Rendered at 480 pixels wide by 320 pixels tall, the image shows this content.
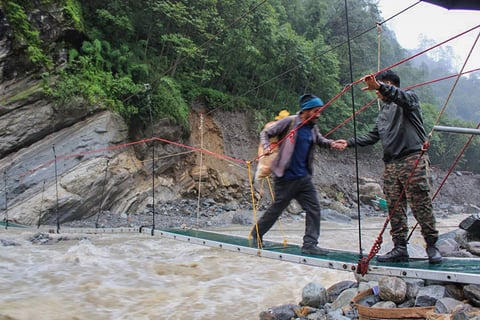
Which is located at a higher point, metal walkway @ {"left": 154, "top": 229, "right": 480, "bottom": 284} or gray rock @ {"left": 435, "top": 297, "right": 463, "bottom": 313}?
metal walkway @ {"left": 154, "top": 229, "right": 480, "bottom": 284}

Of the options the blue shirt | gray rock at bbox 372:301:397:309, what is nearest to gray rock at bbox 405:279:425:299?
gray rock at bbox 372:301:397:309

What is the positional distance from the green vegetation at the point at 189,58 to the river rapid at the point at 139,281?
275 centimetres

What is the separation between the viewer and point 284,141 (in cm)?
320

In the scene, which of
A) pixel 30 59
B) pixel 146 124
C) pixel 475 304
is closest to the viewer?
pixel 475 304

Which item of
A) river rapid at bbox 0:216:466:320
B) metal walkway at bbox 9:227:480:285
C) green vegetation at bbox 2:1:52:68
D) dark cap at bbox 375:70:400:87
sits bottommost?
river rapid at bbox 0:216:466:320

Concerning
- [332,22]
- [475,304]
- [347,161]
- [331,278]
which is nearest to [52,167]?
[331,278]

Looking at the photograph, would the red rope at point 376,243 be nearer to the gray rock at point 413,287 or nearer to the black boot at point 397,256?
the black boot at point 397,256

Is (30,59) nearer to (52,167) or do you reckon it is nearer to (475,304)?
(52,167)

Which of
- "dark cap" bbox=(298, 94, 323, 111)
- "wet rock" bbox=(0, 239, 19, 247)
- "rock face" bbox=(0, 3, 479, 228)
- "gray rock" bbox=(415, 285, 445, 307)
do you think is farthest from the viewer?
"rock face" bbox=(0, 3, 479, 228)

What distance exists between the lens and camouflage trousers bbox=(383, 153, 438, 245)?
2.58m

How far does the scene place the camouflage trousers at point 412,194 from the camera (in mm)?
2576

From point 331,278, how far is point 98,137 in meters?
7.03

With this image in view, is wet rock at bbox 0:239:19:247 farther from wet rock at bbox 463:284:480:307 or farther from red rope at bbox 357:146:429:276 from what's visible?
wet rock at bbox 463:284:480:307

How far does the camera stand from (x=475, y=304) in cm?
231
